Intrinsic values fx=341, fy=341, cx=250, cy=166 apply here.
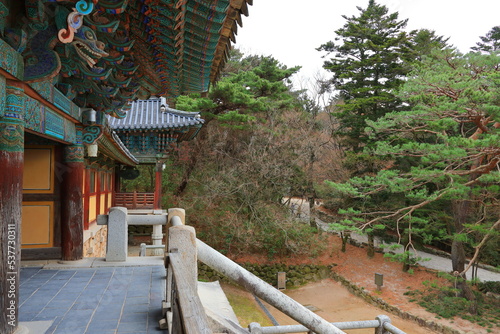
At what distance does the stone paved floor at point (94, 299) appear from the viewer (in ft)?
11.1

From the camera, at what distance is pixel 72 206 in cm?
568

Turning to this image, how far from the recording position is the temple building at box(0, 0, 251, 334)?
9.71 feet

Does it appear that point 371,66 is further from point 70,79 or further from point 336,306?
point 70,79

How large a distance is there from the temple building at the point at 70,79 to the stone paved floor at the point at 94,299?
55 cm

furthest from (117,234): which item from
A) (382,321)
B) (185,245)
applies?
(382,321)

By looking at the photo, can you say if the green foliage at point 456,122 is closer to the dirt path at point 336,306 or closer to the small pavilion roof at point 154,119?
the dirt path at point 336,306

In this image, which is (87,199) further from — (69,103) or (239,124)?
(239,124)

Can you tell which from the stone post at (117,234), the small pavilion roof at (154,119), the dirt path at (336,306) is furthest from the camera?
the small pavilion roof at (154,119)

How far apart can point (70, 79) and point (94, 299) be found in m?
3.00

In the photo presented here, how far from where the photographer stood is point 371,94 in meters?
Answer: 18.4

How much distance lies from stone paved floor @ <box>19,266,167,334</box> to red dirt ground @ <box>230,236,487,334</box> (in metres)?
10.3

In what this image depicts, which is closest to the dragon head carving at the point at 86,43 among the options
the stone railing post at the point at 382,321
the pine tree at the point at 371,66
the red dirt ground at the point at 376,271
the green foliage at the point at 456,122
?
the stone railing post at the point at 382,321

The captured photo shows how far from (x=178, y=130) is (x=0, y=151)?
10421mm

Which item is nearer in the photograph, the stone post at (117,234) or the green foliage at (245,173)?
the stone post at (117,234)
